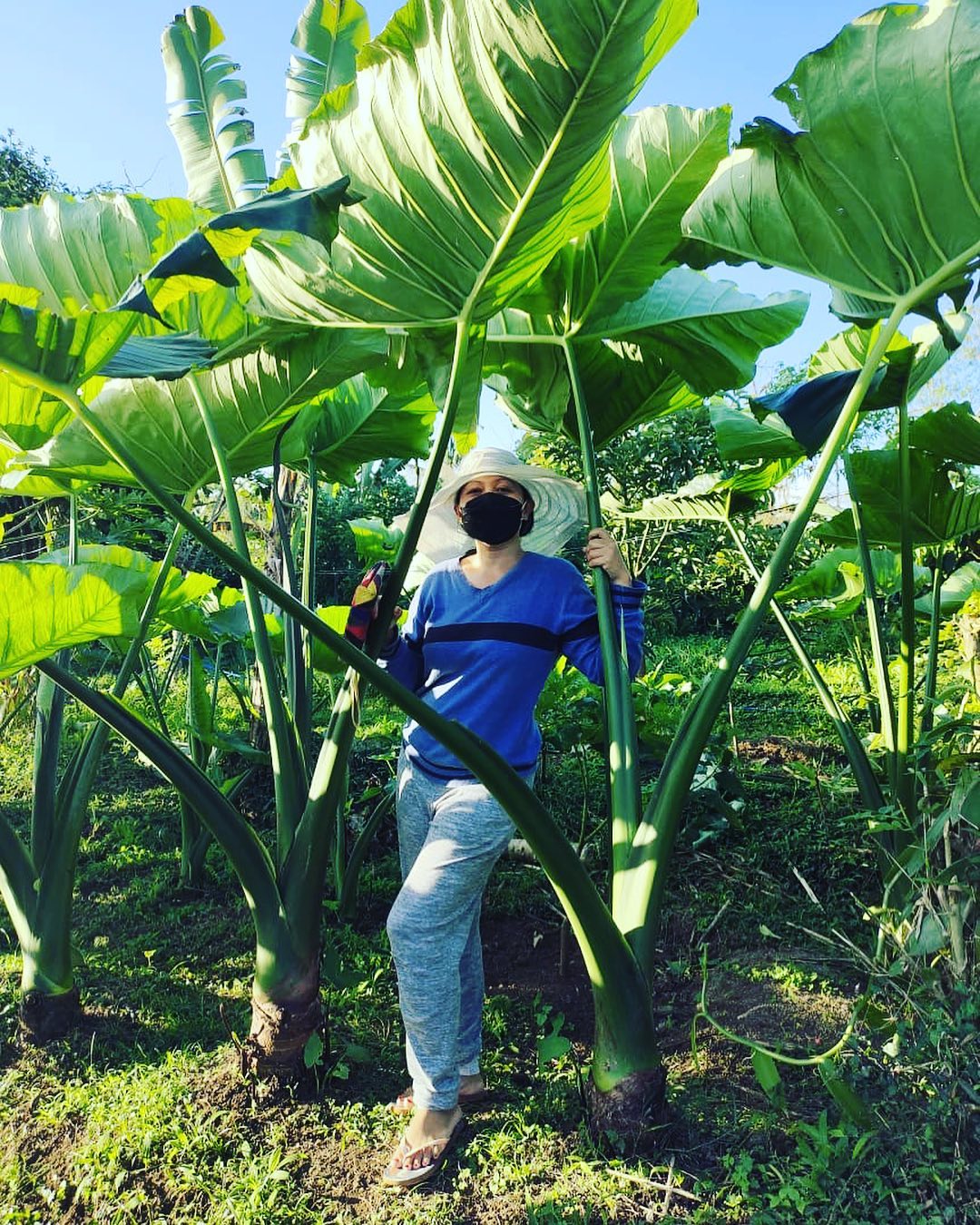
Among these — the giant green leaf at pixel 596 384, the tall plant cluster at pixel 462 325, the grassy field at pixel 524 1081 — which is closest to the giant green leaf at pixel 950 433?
the tall plant cluster at pixel 462 325

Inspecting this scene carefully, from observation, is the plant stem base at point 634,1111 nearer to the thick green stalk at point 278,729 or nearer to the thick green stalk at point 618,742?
the thick green stalk at point 618,742

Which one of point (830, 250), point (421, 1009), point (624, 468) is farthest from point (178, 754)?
point (624, 468)

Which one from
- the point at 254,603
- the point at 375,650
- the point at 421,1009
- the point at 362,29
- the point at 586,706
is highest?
the point at 362,29

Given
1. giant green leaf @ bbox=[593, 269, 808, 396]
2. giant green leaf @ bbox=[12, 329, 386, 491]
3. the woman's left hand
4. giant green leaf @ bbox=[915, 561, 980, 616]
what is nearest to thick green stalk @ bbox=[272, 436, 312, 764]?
giant green leaf @ bbox=[12, 329, 386, 491]

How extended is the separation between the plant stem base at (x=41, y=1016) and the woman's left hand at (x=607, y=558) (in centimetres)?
177

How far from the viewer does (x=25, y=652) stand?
5.36ft

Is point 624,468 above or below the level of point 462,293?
above

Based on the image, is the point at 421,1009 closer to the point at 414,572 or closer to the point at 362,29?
the point at 414,572

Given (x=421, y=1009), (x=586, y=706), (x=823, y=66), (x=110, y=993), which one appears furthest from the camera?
(x=586, y=706)

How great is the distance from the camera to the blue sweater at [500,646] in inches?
70.2

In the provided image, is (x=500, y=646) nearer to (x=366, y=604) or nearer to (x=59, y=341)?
(x=366, y=604)

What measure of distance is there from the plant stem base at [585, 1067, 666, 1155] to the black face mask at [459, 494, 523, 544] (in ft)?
3.80

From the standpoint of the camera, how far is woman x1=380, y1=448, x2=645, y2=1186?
64.1 inches

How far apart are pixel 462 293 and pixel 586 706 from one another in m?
1.69
